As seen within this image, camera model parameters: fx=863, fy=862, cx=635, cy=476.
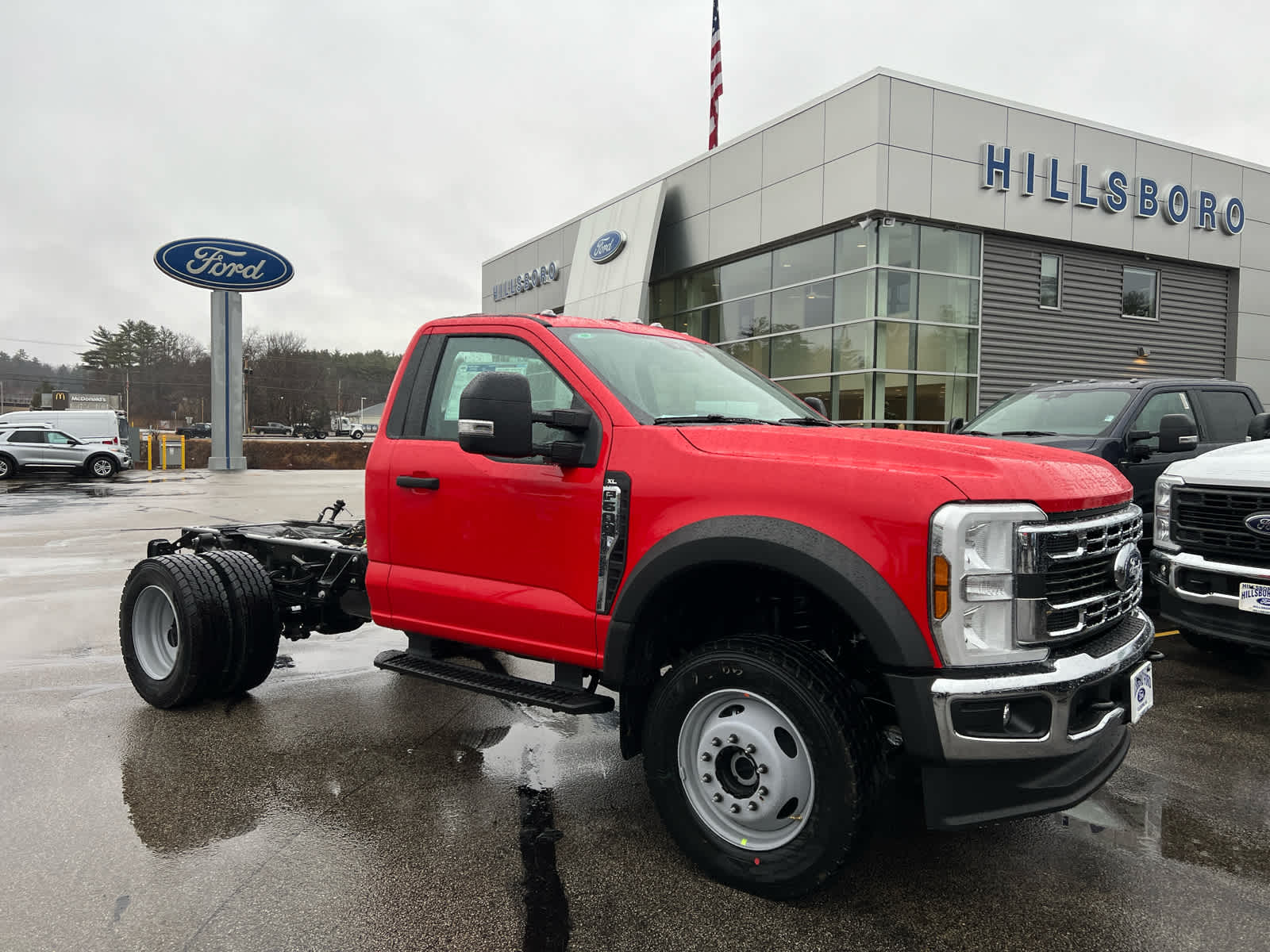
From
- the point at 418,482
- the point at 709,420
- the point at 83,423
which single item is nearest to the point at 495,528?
the point at 418,482

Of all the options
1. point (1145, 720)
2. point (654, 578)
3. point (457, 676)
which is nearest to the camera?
point (654, 578)

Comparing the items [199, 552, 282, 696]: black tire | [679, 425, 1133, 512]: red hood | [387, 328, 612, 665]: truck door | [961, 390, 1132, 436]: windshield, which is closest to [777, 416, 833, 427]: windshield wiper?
[679, 425, 1133, 512]: red hood

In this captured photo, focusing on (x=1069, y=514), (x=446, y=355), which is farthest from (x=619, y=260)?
(x=1069, y=514)

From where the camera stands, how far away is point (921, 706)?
2.50 m

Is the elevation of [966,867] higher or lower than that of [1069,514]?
lower

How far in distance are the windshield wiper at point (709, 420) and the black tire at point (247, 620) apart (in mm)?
2677

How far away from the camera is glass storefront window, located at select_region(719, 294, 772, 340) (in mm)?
19531

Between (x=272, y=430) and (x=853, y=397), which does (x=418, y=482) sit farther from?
(x=272, y=430)

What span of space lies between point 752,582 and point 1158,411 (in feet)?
20.6

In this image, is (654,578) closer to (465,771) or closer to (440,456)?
(440,456)

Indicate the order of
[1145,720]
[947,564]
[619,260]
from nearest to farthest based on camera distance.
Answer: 1. [947,564]
2. [1145,720]
3. [619,260]

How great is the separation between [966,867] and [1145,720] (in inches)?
85.1

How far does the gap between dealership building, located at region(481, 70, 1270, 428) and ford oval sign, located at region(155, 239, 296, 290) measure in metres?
13.1

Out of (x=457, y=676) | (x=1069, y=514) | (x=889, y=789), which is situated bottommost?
(x=889, y=789)
